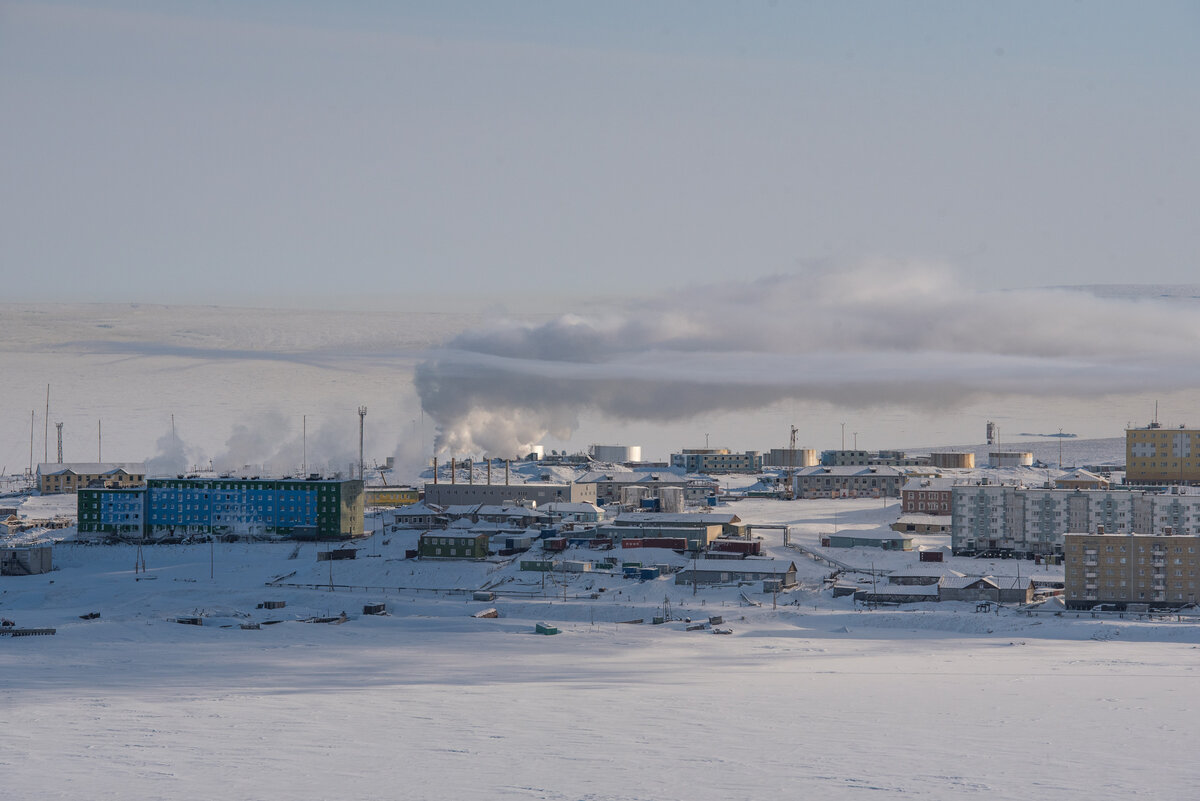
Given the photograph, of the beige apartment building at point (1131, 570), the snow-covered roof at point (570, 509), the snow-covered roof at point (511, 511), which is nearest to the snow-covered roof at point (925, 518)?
the snow-covered roof at point (570, 509)

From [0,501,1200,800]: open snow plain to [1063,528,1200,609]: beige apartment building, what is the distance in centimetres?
322

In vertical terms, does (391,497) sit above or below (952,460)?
below

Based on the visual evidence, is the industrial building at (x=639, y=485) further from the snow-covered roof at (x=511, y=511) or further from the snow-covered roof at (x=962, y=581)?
the snow-covered roof at (x=962, y=581)

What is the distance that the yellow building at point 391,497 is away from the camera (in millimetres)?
117438

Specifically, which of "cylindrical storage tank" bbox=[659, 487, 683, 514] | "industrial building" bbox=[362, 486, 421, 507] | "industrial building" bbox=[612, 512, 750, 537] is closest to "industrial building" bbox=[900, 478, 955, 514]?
"cylindrical storage tank" bbox=[659, 487, 683, 514]

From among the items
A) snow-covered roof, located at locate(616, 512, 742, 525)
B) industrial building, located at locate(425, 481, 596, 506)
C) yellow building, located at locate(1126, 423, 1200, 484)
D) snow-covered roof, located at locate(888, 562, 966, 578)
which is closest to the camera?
snow-covered roof, located at locate(888, 562, 966, 578)

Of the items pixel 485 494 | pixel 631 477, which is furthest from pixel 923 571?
pixel 631 477

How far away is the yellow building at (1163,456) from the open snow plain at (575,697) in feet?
236

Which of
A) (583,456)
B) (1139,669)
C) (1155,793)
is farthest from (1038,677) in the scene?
(583,456)

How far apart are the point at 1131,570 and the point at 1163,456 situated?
252 ft

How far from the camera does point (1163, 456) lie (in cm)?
13625

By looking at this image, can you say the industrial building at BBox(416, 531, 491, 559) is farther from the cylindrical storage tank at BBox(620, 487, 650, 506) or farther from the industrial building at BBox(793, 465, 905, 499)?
the industrial building at BBox(793, 465, 905, 499)

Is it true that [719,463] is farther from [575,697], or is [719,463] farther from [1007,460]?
[575,697]

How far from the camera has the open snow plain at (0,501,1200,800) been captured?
29.8 m
